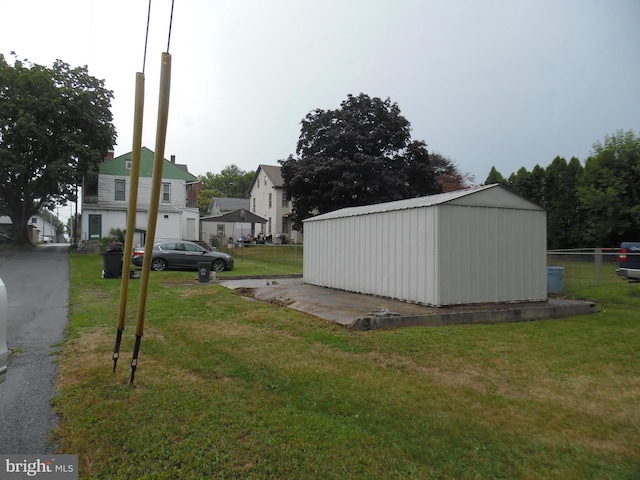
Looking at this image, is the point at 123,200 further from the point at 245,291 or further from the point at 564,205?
the point at 564,205

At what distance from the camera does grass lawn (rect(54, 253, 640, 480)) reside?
304 centimetres

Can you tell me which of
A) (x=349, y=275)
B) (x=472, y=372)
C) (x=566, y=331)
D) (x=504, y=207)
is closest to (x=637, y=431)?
(x=472, y=372)

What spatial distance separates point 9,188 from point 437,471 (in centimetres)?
3347

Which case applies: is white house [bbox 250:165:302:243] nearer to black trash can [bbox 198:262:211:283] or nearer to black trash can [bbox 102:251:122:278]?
black trash can [bbox 102:251:122:278]

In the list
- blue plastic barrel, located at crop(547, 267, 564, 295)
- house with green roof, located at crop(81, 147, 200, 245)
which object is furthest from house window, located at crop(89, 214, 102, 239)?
blue plastic barrel, located at crop(547, 267, 564, 295)

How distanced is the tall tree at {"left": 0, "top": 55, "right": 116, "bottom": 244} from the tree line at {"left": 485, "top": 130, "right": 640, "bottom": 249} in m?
25.9

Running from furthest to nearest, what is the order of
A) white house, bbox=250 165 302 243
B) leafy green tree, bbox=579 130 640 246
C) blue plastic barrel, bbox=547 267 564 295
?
white house, bbox=250 165 302 243
leafy green tree, bbox=579 130 640 246
blue plastic barrel, bbox=547 267 564 295

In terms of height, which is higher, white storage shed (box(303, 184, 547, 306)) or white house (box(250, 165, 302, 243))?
white house (box(250, 165, 302, 243))

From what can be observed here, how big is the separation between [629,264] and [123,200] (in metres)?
31.1

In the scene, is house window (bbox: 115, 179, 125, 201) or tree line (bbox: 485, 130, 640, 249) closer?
tree line (bbox: 485, 130, 640, 249)

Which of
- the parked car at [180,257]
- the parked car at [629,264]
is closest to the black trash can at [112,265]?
the parked car at [180,257]

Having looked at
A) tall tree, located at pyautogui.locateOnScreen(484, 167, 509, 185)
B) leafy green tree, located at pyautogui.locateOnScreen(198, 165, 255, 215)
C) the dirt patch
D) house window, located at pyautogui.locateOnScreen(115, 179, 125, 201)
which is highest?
leafy green tree, located at pyautogui.locateOnScreen(198, 165, 255, 215)

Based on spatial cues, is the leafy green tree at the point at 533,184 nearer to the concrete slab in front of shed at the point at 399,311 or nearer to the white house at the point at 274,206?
the white house at the point at 274,206

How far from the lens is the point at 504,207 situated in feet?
32.7
